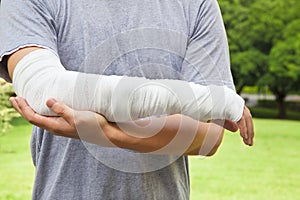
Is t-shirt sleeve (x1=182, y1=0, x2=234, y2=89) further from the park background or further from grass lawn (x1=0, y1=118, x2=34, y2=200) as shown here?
grass lawn (x1=0, y1=118, x2=34, y2=200)

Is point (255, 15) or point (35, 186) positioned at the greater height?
point (35, 186)

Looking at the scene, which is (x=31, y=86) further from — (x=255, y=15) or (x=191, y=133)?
(x=255, y=15)

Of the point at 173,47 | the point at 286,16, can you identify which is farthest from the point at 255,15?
the point at 173,47

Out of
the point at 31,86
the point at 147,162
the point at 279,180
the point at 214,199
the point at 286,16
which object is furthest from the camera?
the point at 286,16

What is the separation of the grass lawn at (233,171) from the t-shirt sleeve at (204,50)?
5238 millimetres

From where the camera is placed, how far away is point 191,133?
0.89 meters

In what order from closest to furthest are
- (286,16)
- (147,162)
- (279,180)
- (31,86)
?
(31,86)
(147,162)
(279,180)
(286,16)

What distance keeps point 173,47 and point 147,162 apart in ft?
0.68

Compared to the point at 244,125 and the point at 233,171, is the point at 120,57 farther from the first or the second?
the point at 233,171

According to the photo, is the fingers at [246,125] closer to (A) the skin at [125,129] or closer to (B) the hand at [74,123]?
(A) the skin at [125,129]

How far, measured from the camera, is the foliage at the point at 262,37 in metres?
20.8

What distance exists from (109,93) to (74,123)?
7cm

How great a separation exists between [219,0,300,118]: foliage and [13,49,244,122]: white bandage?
65.7ft

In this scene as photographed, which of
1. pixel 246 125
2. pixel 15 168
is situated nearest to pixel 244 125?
pixel 246 125
